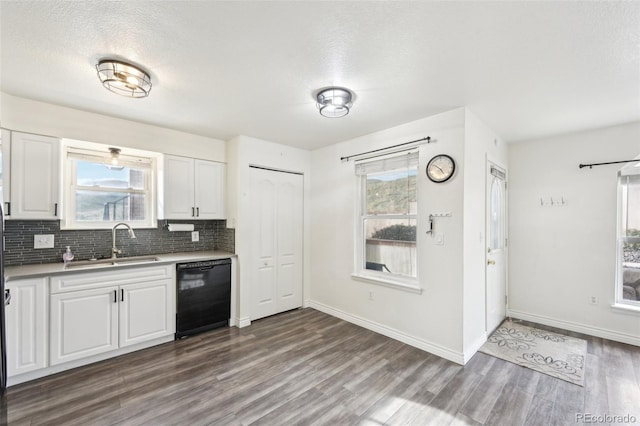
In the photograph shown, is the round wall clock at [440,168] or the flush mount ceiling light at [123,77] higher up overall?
the flush mount ceiling light at [123,77]

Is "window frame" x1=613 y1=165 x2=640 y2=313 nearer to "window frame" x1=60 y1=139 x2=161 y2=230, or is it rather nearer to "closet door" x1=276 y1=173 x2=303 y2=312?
"closet door" x1=276 y1=173 x2=303 y2=312

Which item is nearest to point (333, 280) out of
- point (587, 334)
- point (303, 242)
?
point (303, 242)

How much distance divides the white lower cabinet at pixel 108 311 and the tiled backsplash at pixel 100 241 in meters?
0.66

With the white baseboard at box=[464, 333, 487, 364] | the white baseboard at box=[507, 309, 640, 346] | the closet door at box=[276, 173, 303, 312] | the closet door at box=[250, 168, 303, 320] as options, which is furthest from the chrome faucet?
the white baseboard at box=[507, 309, 640, 346]

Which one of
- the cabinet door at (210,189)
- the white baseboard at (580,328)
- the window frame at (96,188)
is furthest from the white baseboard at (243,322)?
the white baseboard at (580,328)

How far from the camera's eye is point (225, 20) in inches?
61.9

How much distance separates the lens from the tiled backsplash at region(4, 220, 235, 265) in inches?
111

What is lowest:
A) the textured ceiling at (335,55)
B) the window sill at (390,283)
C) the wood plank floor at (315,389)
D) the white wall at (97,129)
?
the wood plank floor at (315,389)

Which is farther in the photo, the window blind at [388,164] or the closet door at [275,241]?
the closet door at [275,241]

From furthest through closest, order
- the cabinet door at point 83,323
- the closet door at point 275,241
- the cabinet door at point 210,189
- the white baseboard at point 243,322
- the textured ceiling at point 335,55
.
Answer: the closet door at point 275,241 → the cabinet door at point 210,189 → the white baseboard at point 243,322 → the cabinet door at point 83,323 → the textured ceiling at point 335,55

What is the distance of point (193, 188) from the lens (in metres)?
3.70

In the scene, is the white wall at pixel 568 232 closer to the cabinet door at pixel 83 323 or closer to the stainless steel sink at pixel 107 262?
the stainless steel sink at pixel 107 262

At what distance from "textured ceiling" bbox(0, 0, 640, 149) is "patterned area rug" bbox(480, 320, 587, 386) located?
2500mm

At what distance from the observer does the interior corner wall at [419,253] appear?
2.80 meters
